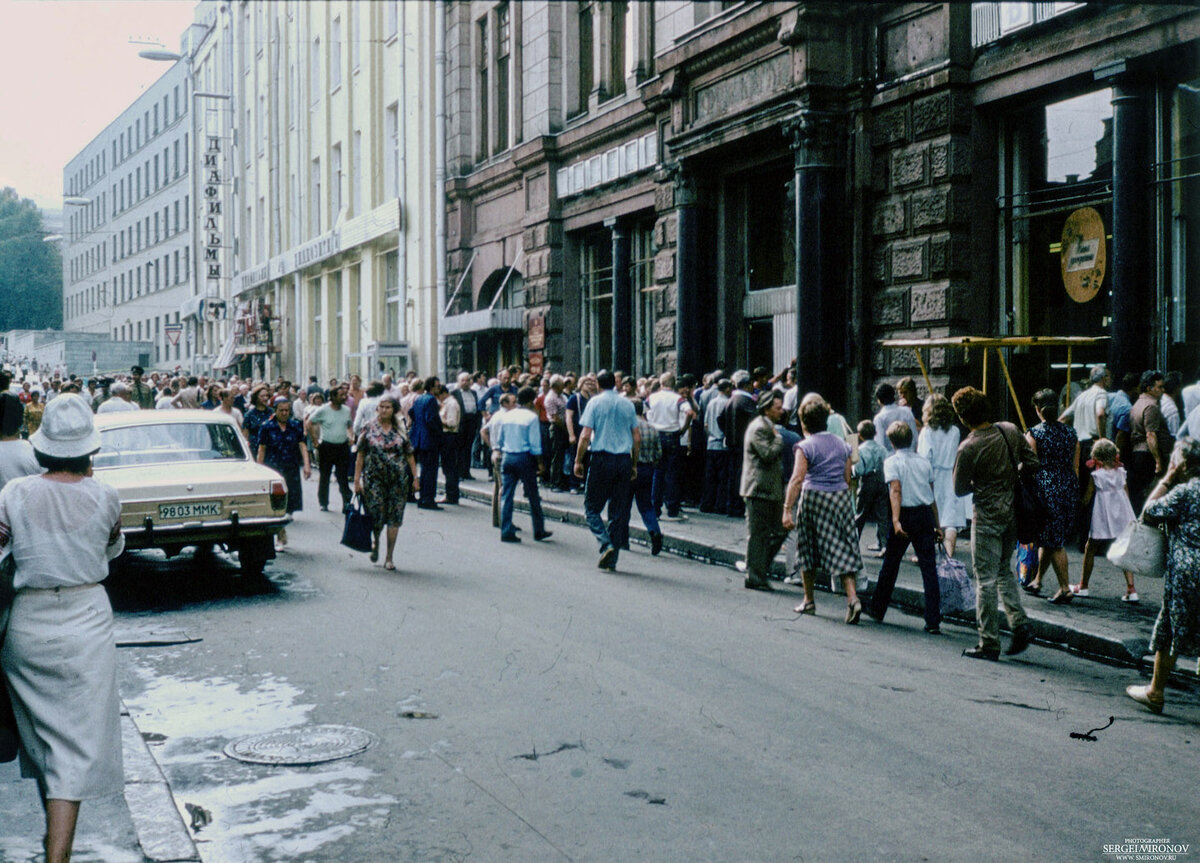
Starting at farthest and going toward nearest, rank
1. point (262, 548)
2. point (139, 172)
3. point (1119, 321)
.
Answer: point (139, 172), point (1119, 321), point (262, 548)

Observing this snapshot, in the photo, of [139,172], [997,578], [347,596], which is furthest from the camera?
[139,172]

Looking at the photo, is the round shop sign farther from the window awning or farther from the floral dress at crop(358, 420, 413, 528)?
the window awning

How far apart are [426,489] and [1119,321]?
9.56 metres

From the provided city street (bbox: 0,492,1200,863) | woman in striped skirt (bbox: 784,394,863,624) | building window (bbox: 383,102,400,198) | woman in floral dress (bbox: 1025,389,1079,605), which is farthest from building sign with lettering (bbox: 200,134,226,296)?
woman in floral dress (bbox: 1025,389,1079,605)

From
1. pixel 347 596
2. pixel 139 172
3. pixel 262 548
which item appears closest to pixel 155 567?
pixel 262 548

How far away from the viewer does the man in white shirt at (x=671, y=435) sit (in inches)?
618

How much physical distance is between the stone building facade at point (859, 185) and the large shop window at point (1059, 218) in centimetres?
3

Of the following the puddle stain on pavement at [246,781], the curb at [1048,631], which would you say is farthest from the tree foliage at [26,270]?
the puddle stain on pavement at [246,781]

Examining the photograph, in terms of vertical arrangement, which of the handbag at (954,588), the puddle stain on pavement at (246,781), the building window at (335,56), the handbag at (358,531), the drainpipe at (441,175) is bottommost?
the puddle stain on pavement at (246,781)

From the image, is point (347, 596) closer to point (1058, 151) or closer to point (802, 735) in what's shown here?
point (802, 735)

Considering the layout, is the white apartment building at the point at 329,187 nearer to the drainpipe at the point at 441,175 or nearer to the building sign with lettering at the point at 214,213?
the building sign with lettering at the point at 214,213

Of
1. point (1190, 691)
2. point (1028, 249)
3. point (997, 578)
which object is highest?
point (1028, 249)

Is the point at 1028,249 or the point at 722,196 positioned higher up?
the point at 722,196

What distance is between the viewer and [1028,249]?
47.2 ft
